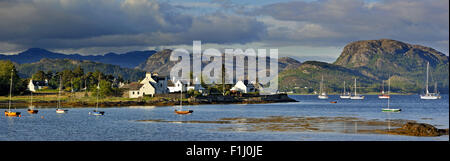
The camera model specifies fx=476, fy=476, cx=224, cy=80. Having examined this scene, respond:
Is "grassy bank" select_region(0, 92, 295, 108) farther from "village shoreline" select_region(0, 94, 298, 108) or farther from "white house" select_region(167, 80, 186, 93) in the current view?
"white house" select_region(167, 80, 186, 93)

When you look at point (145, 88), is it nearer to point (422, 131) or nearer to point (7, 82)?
point (7, 82)

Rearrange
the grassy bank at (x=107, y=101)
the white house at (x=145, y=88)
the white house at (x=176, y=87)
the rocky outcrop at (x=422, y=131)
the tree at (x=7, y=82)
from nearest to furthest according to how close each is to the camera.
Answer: the rocky outcrop at (x=422, y=131), the grassy bank at (x=107, y=101), the tree at (x=7, y=82), the white house at (x=145, y=88), the white house at (x=176, y=87)

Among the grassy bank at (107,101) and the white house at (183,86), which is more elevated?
the white house at (183,86)

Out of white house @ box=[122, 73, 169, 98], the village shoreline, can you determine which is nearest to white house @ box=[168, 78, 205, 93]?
the village shoreline

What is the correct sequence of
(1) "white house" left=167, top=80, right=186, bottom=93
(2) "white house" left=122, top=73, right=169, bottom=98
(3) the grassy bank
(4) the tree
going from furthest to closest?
(1) "white house" left=167, top=80, right=186, bottom=93, (2) "white house" left=122, top=73, right=169, bottom=98, (4) the tree, (3) the grassy bank

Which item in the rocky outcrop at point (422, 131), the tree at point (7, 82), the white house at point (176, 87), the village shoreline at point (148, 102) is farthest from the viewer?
the white house at point (176, 87)

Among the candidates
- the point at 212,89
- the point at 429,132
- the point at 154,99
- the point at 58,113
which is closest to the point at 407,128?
the point at 429,132

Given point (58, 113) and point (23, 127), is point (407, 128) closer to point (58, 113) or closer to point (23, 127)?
point (23, 127)

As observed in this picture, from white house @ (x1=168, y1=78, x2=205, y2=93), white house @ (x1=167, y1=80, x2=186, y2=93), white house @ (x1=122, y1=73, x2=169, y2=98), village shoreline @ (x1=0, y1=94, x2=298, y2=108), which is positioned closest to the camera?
village shoreline @ (x1=0, y1=94, x2=298, y2=108)

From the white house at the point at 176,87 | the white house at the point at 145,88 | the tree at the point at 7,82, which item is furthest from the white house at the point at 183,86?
the tree at the point at 7,82

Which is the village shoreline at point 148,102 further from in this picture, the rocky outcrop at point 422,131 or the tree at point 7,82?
the rocky outcrop at point 422,131

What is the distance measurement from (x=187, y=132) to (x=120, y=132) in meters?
8.62

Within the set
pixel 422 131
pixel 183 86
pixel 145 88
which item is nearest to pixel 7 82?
pixel 145 88

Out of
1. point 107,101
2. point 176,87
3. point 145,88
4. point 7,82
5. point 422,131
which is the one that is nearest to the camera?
point 422,131
